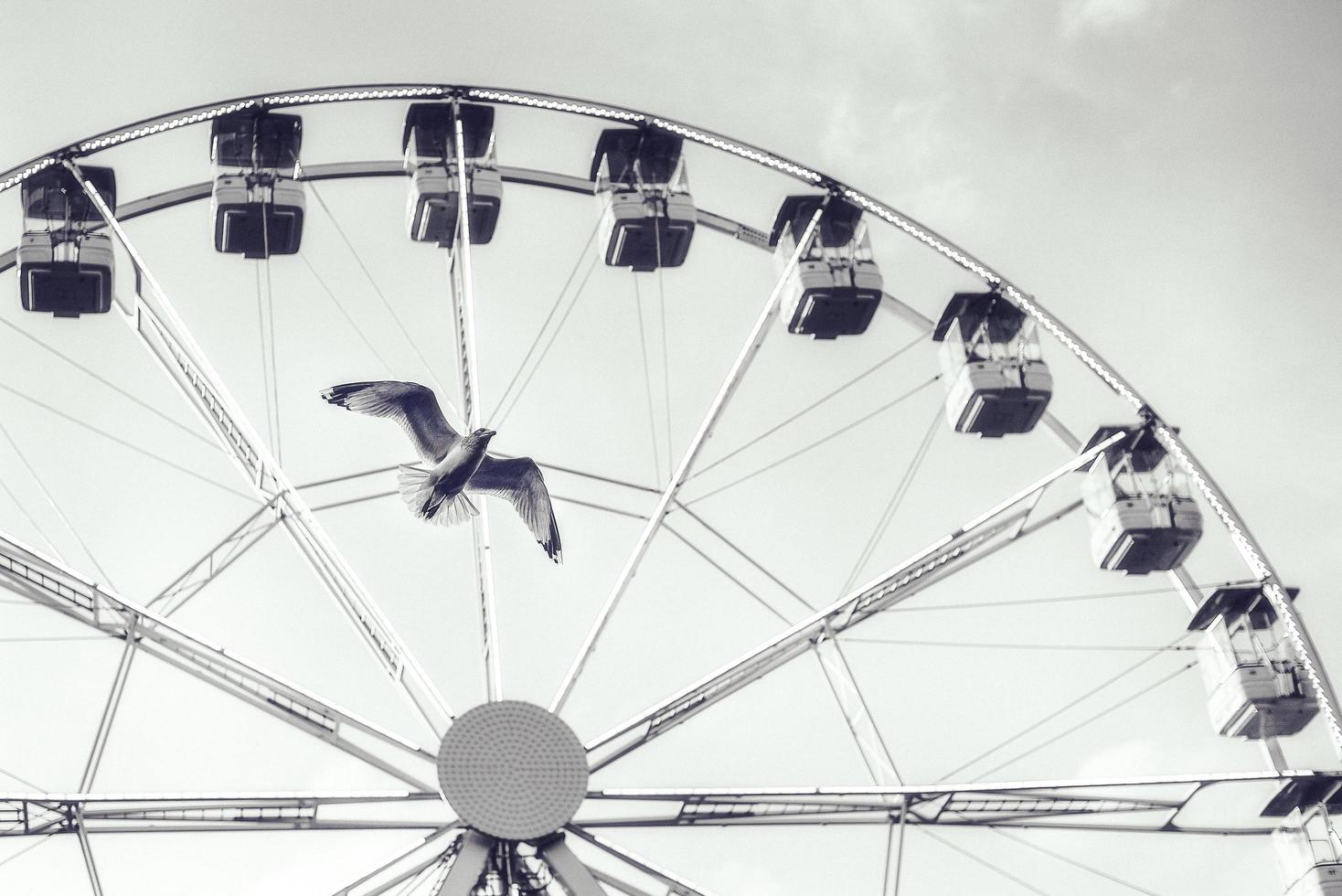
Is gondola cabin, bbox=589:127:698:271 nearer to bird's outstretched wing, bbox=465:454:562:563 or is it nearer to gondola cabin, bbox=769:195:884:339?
gondola cabin, bbox=769:195:884:339

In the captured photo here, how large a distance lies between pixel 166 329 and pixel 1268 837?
1110cm

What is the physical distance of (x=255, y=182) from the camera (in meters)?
21.8

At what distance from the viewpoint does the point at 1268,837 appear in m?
21.8

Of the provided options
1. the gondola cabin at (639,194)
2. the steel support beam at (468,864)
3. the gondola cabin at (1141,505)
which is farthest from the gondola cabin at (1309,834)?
the steel support beam at (468,864)

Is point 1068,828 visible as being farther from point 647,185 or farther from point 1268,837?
point 647,185

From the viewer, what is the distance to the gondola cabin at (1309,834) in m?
21.3

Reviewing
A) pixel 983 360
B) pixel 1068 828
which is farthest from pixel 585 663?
pixel 983 360

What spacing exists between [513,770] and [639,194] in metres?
6.78

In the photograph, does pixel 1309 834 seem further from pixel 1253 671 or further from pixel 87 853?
pixel 87 853

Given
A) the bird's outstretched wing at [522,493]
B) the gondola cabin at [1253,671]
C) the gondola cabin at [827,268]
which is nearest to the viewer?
the bird's outstretched wing at [522,493]

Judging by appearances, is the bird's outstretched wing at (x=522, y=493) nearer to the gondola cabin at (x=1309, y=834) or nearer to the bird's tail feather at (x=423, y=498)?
the bird's tail feather at (x=423, y=498)

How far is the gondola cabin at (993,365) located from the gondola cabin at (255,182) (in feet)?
21.0

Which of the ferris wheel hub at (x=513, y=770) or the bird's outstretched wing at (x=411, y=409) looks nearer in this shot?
the ferris wheel hub at (x=513, y=770)

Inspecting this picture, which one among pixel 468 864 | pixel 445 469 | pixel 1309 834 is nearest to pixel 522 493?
pixel 445 469
